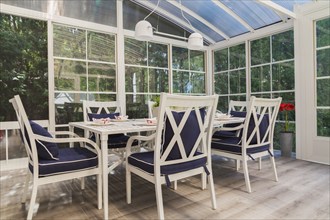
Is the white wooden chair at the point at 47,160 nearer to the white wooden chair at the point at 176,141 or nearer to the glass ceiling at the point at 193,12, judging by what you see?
the white wooden chair at the point at 176,141

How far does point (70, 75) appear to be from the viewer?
142 inches

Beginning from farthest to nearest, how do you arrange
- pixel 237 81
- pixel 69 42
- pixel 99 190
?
pixel 237 81
pixel 69 42
pixel 99 190

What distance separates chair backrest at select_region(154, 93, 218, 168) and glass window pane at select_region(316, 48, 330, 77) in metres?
2.63

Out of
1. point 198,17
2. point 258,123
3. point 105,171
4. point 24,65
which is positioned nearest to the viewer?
point 105,171

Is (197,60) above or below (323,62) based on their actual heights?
above

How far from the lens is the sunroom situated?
10.4ft

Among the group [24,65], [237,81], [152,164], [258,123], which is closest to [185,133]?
[152,164]

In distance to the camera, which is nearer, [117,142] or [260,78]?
[117,142]

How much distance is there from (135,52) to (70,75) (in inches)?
52.9

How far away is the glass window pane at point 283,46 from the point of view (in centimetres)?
382

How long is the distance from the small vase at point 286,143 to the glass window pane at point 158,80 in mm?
2483

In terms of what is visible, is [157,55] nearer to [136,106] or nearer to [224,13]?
[136,106]

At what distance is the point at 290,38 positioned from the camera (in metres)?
3.83

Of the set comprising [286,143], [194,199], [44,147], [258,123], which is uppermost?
[258,123]
